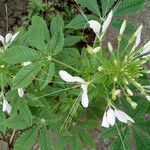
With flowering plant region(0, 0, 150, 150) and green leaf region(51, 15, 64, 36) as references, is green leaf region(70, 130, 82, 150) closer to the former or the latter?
flowering plant region(0, 0, 150, 150)

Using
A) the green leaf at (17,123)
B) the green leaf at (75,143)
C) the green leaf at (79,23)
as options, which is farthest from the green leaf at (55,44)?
the green leaf at (75,143)

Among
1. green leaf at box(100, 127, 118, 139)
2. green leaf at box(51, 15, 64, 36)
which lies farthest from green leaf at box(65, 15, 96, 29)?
green leaf at box(100, 127, 118, 139)

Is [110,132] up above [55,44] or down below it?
below

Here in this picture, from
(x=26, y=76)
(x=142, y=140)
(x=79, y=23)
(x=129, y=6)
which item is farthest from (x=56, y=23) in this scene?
(x=142, y=140)

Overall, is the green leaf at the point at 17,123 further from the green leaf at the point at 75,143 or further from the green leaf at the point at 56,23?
the green leaf at the point at 56,23

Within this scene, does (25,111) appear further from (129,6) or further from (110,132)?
(129,6)
